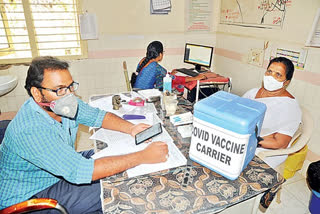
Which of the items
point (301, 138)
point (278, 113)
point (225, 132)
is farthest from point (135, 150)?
point (301, 138)

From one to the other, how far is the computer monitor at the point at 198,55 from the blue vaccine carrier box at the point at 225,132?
7.70 ft

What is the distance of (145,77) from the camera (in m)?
2.38

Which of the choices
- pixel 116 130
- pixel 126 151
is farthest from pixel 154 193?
pixel 116 130

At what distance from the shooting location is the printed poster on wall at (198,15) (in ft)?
11.6

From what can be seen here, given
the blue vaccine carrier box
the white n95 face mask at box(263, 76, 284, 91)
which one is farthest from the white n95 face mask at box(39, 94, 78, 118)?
the white n95 face mask at box(263, 76, 284, 91)

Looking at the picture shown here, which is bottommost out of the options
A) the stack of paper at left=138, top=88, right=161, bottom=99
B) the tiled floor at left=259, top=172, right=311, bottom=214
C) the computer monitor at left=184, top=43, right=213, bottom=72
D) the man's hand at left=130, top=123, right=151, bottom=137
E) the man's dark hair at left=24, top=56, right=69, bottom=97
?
the tiled floor at left=259, top=172, right=311, bottom=214

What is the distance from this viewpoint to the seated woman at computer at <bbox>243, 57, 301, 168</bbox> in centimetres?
153

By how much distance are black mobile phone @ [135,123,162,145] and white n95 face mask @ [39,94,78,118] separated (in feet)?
1.26

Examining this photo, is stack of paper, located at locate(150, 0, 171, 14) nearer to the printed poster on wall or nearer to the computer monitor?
the printed poster on wall

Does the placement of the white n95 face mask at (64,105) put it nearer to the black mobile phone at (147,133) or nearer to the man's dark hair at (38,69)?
the man's dark hair at (38,69)

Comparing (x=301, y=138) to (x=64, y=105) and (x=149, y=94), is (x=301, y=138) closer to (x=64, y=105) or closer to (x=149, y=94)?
(x=149, y=94)

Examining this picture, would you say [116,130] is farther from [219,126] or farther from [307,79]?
[307,79]

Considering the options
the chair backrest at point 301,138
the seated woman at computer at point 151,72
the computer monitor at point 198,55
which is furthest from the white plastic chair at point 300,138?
the computer monitor at point 198,55

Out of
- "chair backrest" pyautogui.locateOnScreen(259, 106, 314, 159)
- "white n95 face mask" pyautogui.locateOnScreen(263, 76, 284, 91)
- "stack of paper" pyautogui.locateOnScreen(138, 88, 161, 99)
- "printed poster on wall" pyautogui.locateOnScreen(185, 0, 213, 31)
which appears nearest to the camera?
"chair backrest" pyautogui.locateOnScreen(259, 106, 314, 159)
